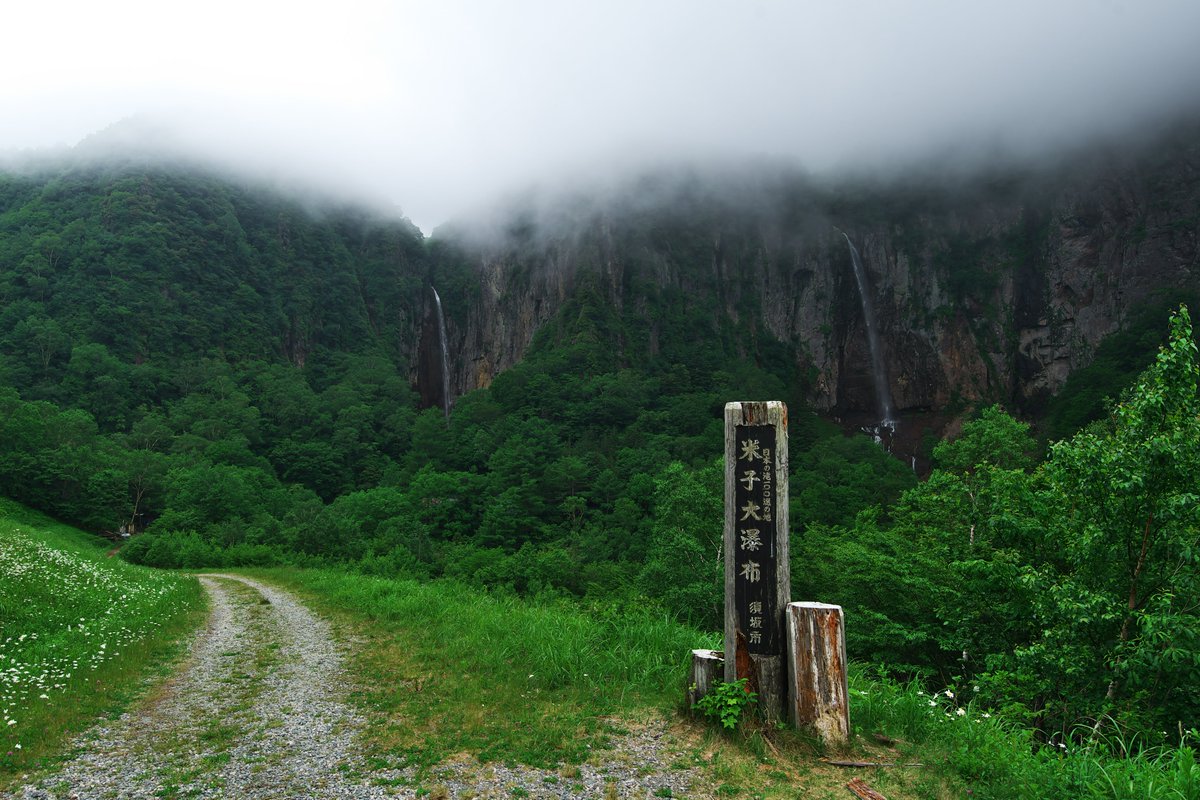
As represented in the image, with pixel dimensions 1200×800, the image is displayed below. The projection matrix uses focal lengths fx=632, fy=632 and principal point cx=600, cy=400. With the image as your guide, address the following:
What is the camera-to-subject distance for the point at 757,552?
566 cm

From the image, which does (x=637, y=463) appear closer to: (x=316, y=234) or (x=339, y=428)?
(x=339, y=428)

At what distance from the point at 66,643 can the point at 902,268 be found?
3747 inches

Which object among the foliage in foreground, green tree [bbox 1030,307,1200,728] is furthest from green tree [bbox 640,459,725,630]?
green tree [bbox 1030,307,1200,728]

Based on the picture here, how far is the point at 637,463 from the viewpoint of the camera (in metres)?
52.6

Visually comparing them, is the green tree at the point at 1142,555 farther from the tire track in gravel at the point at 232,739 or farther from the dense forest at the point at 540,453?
the tire track in gravel at the point at 232,739

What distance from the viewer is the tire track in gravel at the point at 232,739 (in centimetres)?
450

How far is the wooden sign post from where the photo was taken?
17.9 feet

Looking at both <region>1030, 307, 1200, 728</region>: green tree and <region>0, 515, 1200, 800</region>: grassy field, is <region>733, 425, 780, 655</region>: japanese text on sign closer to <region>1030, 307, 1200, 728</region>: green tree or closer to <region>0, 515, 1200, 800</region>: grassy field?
<region>0, 515, 1200, 800</region>: grassy field

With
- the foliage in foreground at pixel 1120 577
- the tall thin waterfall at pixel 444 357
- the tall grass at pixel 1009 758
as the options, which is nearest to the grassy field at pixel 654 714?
the tall grass at pixel 1009 758

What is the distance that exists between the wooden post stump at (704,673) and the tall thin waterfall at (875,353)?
264 feet

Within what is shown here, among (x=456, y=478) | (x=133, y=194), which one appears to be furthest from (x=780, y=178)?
(x=133, y=194)

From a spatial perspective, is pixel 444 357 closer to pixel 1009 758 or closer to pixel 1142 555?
pixel 1142 555

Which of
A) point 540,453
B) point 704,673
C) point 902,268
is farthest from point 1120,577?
point 902,268

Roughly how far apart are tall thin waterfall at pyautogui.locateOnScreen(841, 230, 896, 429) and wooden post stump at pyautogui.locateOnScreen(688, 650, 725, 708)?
→ 80.6m
